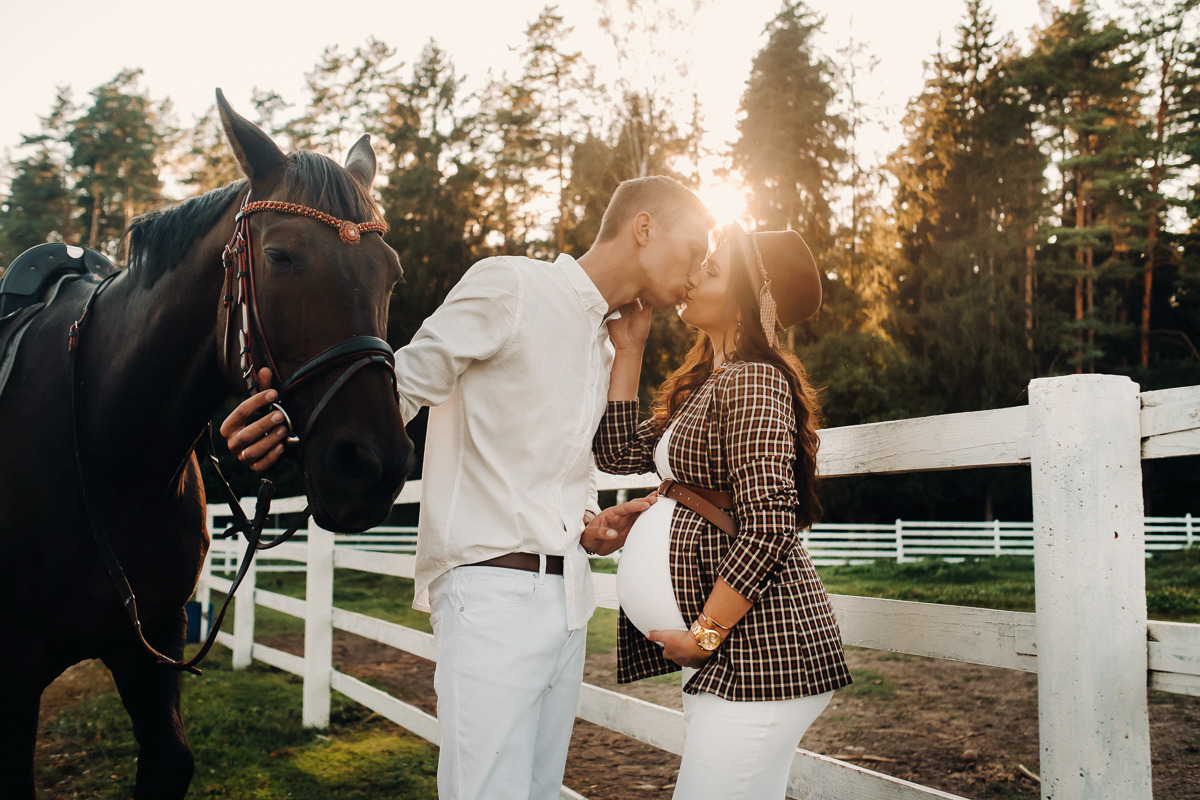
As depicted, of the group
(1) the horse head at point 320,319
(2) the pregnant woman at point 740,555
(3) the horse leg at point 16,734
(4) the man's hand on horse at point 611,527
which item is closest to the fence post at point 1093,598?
(2) the pregnant woman at point 740,555

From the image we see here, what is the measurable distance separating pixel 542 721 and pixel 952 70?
30.6 m

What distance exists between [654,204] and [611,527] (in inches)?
36.0

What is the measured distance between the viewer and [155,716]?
94.8 inches

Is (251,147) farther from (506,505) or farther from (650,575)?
(650,575)

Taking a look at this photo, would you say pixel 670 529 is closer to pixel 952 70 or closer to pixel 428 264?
pixel 428 264

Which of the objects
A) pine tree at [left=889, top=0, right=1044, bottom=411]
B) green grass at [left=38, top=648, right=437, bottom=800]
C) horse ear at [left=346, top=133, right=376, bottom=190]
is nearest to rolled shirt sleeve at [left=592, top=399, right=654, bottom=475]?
horse ear at [left=346, top=133, right=376, bottom=190]

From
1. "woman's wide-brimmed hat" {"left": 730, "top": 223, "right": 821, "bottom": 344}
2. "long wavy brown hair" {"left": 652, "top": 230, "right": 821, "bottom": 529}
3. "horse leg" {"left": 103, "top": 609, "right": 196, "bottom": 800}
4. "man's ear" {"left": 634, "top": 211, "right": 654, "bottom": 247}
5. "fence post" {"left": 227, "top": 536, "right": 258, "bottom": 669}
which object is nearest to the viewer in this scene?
"long wavy brown hair" {"left": 652, "top": 230, "right": 821, "bottom": 529}

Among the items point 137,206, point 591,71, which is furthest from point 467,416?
point 137,206

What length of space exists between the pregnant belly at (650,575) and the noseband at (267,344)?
65 cm

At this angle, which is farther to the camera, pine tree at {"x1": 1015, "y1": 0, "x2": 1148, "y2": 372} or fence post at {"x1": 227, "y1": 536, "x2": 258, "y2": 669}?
pine tree at {"x1": 1015, "y1": 0, "x2": 1148, "y2": 372}

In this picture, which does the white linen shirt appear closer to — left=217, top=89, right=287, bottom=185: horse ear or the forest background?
left=217, top=89, right=287, bottom=185: horse ear

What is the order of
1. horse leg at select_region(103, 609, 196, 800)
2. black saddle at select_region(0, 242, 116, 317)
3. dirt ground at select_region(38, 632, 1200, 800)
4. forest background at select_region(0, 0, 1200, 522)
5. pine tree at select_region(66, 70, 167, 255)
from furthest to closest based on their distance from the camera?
pine tree at select_region(66, 70, 167, 255)
forest background at select_region(0, 0, 1200, 522)
dirt ground at select_region(38, 632, 1200, 800)
black saddle at select_region(0, 242, 116, 317)
horse leg at select_region(103, 609, 196, 800)

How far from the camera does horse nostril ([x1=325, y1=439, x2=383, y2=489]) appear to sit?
1592 millimetres

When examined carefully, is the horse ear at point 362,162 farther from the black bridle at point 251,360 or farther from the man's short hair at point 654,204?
the man's short hair at point 654,204
